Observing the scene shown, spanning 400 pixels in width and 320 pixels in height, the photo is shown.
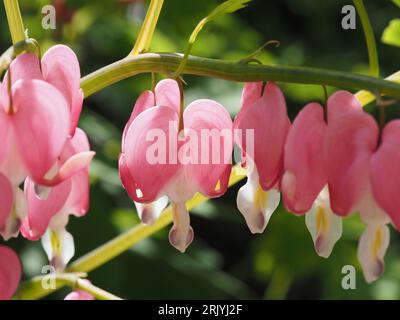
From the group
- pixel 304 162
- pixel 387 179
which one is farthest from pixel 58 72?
Answer: pixel 387 179

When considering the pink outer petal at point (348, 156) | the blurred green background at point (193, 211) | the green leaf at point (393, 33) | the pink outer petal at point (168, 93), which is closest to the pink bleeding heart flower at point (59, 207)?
the pink outer petal at point (168, 93)

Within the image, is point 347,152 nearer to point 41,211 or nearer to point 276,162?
point 276,162

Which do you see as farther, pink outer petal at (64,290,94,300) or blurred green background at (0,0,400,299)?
blurred green background at (0,0,400,299)

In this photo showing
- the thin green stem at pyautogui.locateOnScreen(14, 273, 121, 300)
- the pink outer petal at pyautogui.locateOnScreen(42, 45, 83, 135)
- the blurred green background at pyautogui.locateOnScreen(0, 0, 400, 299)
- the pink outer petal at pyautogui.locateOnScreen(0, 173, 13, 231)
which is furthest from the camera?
the blurred green background at pyautogui.locateOnScreen(0, 0, 400, 299)

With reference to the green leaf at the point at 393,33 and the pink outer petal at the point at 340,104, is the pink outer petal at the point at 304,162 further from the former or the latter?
the green leaf at the point at 393,33

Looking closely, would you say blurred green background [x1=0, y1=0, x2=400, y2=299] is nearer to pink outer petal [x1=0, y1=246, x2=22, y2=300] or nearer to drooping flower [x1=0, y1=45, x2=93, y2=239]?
pink outer petal [x1=0, y1=246, x2=22, y2=300]

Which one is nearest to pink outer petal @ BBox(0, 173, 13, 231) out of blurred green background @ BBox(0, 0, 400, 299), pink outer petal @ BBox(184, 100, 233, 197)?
pink outer petal @ BBox(184, 100, 233, 197)
